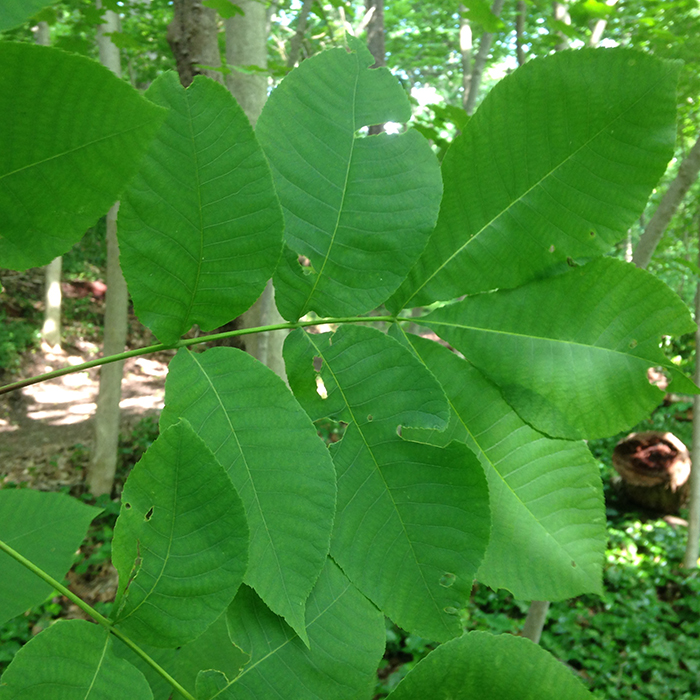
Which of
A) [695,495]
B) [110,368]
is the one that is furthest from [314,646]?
[110,368]

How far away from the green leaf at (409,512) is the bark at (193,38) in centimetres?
171

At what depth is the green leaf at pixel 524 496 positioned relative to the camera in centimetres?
52

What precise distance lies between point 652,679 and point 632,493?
278 centimetres

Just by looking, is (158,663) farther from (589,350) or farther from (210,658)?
(589,350)

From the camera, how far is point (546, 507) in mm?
534

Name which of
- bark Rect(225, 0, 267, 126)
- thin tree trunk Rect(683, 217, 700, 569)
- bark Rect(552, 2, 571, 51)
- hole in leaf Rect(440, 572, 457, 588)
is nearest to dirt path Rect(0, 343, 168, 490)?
bark Rect(225, 0, 267, 126)

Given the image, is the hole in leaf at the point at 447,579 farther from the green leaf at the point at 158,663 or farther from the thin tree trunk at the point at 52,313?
the thin tree trunk at the point at 52,313

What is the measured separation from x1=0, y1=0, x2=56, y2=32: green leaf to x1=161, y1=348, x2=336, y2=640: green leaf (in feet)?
0.83

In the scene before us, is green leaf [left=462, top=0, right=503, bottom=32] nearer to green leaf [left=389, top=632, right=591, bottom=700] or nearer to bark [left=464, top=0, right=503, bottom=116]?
bark [left=464, top=0, right=503, bottom=116]

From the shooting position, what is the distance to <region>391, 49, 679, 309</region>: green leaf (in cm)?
48

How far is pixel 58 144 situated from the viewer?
15.4 inches

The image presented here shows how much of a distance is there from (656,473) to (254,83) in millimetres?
6320

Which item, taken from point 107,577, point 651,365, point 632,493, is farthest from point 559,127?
point 632,493

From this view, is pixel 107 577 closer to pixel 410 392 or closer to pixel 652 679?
pixel 652 679
